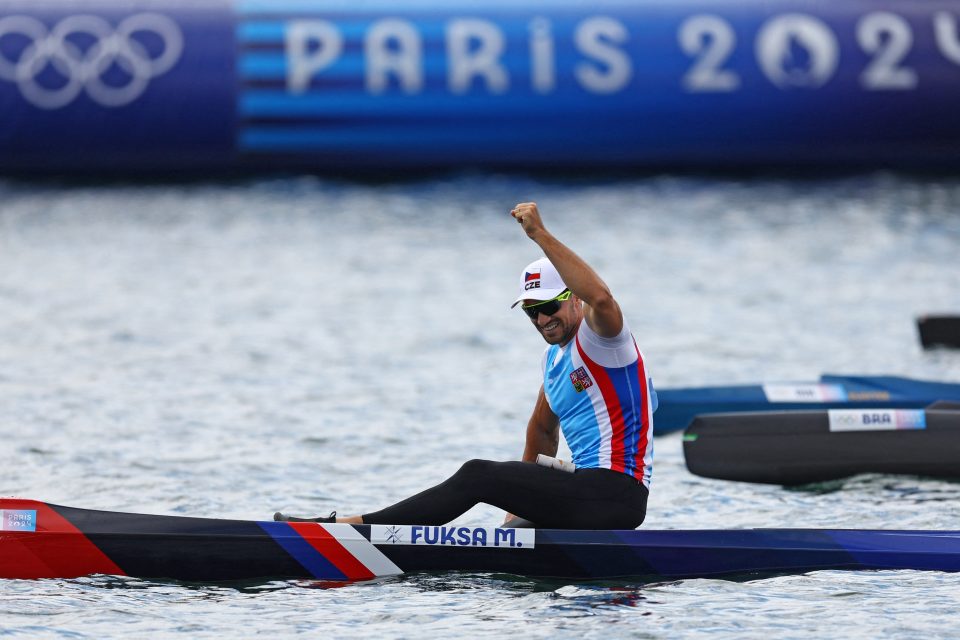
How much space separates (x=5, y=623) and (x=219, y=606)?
954mm

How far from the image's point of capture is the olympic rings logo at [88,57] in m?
19.7

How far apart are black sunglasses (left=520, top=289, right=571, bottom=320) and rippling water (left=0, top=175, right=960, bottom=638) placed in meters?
1.30

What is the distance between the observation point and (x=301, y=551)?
25.3 feet

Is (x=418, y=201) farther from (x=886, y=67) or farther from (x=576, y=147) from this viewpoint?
(x=886, y=67)

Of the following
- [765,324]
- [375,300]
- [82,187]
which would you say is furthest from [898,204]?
[82,187]

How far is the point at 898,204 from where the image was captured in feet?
64.1

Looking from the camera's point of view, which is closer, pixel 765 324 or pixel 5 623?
pixel 5 623

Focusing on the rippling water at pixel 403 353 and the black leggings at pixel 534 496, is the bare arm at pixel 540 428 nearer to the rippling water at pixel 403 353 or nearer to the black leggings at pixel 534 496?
the black leggings at pixel 534 496

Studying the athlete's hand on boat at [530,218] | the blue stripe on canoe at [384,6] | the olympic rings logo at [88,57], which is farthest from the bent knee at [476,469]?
the olympic rings logo at [88,57]

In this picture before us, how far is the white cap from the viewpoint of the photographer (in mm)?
7523

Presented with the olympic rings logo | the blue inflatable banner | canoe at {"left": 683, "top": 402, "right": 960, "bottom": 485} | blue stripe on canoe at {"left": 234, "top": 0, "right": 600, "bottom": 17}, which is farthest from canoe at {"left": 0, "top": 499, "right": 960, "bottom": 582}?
blue stripe on canoe at {"left": 234, "top": 0, "right": 600, "bottom": 17}

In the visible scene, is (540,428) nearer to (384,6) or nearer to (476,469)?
(476,469)

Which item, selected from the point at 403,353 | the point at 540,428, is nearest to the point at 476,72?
the point at 403,353

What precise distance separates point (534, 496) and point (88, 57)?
13.7 meters
